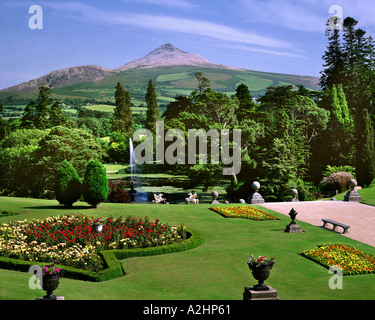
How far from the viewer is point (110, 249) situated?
59.1ft

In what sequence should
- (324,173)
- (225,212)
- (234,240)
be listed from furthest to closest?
(324,173) < (225,212) < (234,240)

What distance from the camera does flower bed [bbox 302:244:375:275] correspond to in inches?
640

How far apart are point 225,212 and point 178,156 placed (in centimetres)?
5126

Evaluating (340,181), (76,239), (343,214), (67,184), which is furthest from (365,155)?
(76,239)

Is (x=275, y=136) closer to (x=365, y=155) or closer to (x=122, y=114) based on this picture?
(x=365, y=155)

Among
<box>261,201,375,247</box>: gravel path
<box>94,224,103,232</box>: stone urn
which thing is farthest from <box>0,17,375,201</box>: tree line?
<box>94,224,103,232</box>: stone urn

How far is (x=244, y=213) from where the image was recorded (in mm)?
27156

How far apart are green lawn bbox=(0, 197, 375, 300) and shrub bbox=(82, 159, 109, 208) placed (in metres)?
5.79

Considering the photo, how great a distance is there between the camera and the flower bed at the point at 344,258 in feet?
53.4

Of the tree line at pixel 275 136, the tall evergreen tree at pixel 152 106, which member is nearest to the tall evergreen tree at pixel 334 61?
the tree line at pixel 275 136

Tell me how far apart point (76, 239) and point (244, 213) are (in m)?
12.0

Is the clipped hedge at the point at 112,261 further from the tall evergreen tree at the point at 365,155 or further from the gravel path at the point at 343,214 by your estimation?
the tall evergreen tree at the point at 365,155
